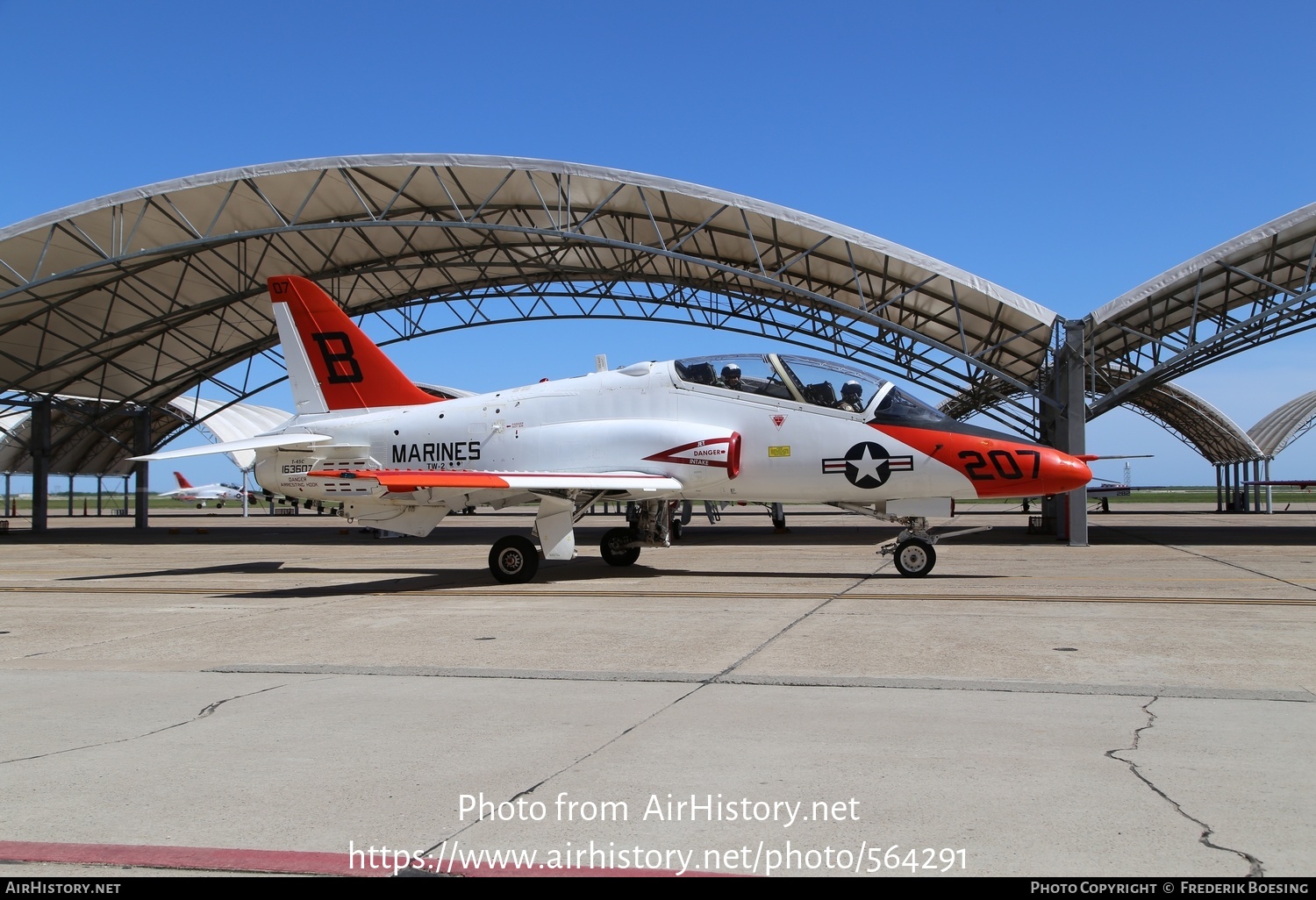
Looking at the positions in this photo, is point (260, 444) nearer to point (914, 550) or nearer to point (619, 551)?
point (619, 551)

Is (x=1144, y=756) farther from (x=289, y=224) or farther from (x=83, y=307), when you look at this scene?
(x=83, y=307)

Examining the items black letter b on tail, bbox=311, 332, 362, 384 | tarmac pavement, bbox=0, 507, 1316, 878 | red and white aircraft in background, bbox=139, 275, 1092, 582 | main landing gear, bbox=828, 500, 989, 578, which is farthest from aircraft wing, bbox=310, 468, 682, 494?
black letter b on tail, bbox=311, 332, 362, 384

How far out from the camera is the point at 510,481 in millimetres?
13781

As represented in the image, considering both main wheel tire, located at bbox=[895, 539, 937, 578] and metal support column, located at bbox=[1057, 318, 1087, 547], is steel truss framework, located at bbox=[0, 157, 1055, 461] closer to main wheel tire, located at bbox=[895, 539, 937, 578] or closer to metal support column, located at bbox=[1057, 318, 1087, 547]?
metal support column, located at bbox=[1057, 318, 1087, 547]

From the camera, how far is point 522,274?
31.7 metres

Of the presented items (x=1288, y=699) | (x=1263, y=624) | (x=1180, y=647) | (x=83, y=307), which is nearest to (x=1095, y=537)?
(x=1263, y=624)

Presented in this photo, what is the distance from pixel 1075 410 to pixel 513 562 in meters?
15.7

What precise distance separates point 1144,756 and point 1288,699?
6.47 feet

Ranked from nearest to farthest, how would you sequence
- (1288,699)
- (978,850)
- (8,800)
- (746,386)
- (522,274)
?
(978,850), (8,800), (1288,699), (746,386), (522,274)

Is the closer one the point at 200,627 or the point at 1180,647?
the point at 1180,647

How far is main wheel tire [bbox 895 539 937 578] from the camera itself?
1386cm

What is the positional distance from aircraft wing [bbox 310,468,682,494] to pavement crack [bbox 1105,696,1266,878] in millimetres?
9062

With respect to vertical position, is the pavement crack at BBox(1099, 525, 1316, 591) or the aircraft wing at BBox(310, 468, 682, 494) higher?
the aircraft wing at BBox(310, 468, 682, 494)

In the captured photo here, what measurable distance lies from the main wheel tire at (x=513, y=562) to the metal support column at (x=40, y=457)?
29.8 metres
